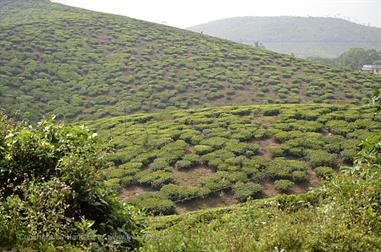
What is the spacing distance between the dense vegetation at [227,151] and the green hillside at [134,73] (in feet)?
23.6

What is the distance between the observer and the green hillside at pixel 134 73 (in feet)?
101

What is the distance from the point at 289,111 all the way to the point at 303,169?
8328 mm

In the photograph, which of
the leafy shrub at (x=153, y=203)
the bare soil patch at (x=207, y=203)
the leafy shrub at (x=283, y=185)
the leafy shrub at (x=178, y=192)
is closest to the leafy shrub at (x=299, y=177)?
the leafy shrub at (x=283, y=185)

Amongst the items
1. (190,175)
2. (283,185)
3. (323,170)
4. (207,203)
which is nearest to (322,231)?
(207,203)

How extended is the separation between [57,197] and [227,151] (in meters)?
12.7

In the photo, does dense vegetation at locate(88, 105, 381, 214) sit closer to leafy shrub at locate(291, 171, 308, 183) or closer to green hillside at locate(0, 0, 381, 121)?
leafy shrub at locate(291, 171, 308, 183)

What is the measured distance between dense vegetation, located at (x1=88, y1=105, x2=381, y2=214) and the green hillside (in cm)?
719

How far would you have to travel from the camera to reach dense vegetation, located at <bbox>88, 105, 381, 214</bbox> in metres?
14.4

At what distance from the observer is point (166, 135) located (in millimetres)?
20297

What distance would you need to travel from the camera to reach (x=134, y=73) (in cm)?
3766

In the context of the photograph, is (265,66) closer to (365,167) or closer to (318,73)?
(318,73)

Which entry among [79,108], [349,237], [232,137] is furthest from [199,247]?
[79,108]

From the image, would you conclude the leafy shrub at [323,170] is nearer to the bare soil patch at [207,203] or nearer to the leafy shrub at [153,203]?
the bare soil patch at [207,203]

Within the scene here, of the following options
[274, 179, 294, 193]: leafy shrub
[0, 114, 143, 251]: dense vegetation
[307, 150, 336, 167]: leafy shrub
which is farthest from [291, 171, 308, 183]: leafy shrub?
[0, 114, 143, 251]: dense vegetation
